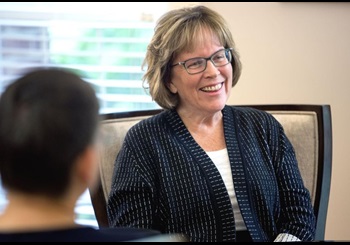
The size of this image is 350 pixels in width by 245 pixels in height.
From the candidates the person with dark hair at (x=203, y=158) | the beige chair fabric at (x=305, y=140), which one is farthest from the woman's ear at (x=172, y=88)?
the beige chair fabric at (x=305, y=140)

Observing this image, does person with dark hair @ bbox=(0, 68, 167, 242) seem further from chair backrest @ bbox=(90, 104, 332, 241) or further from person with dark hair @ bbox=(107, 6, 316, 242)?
chair backrest @ bbox=(90, 104, 332, 241)

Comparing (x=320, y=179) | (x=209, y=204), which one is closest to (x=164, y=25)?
(x=209, y=204)

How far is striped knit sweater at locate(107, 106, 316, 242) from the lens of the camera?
6.32 feet

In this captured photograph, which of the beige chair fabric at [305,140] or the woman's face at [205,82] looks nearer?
the woman's face at [205,82]

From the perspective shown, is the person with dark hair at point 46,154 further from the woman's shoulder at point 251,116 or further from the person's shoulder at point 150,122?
the woman's shoulder at point 251,116

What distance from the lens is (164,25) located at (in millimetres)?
2055

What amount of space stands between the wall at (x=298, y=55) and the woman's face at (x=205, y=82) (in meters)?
0.61

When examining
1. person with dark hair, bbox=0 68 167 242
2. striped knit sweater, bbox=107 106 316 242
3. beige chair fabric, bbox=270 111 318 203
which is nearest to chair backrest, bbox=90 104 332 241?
beige chair fabric, bbox=270 111 318 203

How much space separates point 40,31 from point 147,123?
3.14 ft

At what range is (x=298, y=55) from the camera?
8.70 ft

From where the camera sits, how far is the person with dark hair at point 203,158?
1933 millimetres

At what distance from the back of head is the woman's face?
1024mm

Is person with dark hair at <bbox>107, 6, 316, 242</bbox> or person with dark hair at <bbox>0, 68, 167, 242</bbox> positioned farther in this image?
person with dark hair at <bbox>107, 6, 316, 242</bbox>

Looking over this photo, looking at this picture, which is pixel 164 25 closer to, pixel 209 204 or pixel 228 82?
pixel 228 82
